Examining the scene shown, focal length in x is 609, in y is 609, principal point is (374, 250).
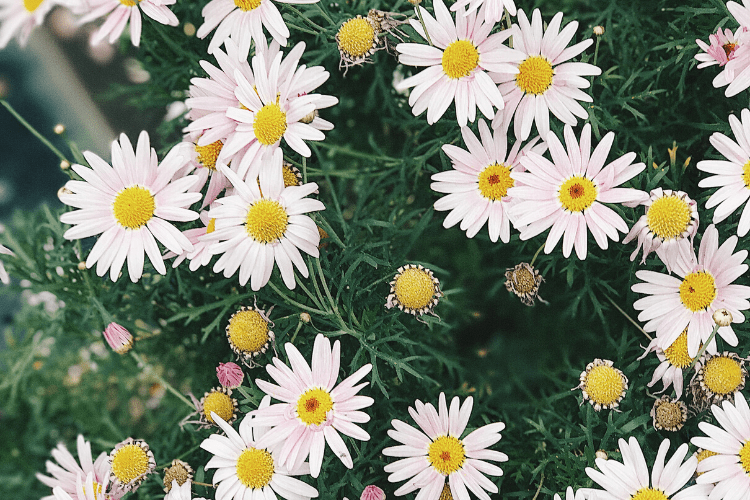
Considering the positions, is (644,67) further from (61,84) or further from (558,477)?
(61,84)

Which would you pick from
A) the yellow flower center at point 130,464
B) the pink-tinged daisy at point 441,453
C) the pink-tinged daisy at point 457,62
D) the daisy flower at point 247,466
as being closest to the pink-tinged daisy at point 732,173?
the pink-tinged daisy at point 457,62

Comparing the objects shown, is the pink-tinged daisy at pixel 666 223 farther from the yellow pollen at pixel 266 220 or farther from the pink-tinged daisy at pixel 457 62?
the yellow pollen at pixel 266 220

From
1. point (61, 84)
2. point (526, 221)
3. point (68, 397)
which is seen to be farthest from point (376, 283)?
point (61, 84)

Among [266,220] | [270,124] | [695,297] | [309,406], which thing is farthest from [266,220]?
[695,297]

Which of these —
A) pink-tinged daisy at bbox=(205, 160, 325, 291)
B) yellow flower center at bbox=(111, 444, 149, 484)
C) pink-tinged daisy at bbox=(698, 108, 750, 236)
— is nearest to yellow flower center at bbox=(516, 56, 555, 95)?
pink-tinged daisy at bbox=(698, 108, 750, 236)

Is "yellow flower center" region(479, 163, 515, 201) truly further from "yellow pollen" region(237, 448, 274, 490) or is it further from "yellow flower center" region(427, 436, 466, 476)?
"yellow pollen" region(237, 448, 274, 490)

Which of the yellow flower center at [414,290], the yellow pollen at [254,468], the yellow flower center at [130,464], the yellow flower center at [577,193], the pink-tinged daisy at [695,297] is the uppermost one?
the yellow flower center at [577,193]
